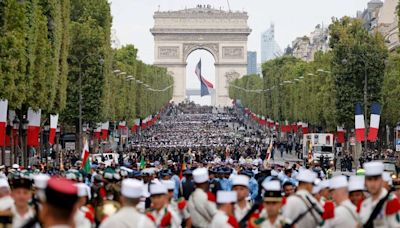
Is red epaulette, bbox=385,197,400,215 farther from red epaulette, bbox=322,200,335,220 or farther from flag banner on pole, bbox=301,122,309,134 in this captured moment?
flag banner on pole, bbox=301,122,309,134

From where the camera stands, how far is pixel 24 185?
13.4 metres

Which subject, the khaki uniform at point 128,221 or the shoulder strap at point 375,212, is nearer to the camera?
the khaki uniform at point 128,221

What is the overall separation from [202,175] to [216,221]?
10.4 feet

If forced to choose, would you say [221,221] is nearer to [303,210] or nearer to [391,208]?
[303,210]

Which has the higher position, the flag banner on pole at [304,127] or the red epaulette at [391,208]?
the flag banner on pole at [304,127]

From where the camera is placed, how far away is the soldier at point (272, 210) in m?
11.9

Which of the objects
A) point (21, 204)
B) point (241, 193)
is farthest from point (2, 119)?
point (21, 204)

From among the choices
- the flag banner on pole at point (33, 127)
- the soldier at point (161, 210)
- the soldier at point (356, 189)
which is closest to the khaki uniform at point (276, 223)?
the soldier at point (161, 210)

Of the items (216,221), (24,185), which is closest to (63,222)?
(216,221)

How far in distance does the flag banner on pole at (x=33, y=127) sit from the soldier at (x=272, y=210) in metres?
37.8

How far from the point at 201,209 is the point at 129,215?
4.44m

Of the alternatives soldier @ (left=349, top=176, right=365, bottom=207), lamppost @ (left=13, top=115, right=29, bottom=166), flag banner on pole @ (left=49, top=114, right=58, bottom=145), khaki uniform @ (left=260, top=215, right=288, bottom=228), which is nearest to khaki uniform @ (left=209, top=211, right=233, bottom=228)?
khaki uniform @ (left=260, top=215, right=288, bottom=228)

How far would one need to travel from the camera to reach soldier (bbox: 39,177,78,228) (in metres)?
8.32

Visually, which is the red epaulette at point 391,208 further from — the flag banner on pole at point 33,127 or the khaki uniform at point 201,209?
the flag banner on pole at point 33,127
